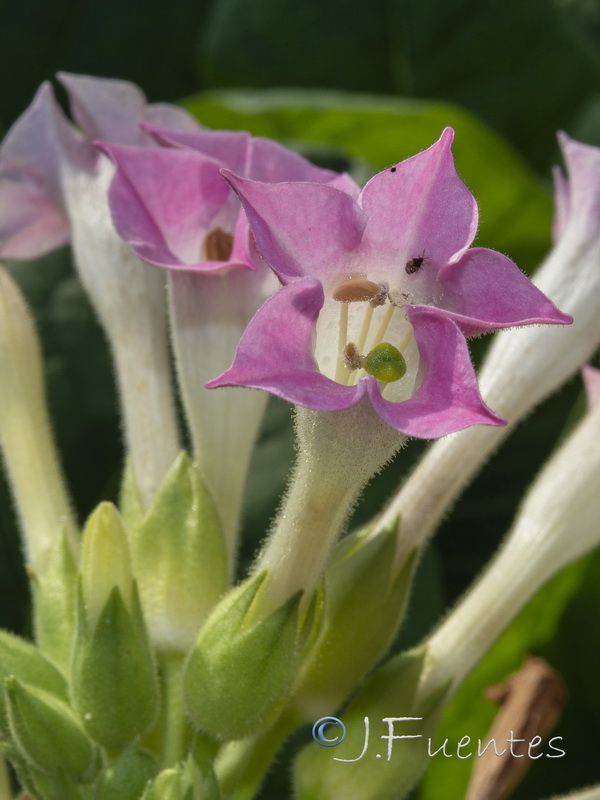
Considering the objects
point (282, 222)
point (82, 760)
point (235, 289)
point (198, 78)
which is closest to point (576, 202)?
point (235, 289)

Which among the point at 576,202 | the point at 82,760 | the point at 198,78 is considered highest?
the point at 576,202

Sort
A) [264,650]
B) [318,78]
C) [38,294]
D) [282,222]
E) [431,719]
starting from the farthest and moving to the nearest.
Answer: [318,78] < [38,294] < [431,719] < [264,650] < [282,222]

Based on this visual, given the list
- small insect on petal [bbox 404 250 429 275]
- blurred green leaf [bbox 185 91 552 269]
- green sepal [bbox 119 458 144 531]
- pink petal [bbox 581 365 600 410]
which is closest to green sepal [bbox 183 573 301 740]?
green sepal [bbox 119 458 144 531]

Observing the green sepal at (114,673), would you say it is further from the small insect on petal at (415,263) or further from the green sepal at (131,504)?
the small insect on petal at (415,263)

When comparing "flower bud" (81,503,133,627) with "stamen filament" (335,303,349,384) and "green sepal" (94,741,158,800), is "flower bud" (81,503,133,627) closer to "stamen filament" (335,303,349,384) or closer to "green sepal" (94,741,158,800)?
"green sepal" (94,741,158,800)

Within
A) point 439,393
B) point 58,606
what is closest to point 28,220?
point 58,606

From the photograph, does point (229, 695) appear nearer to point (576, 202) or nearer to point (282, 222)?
point (282, 222)
